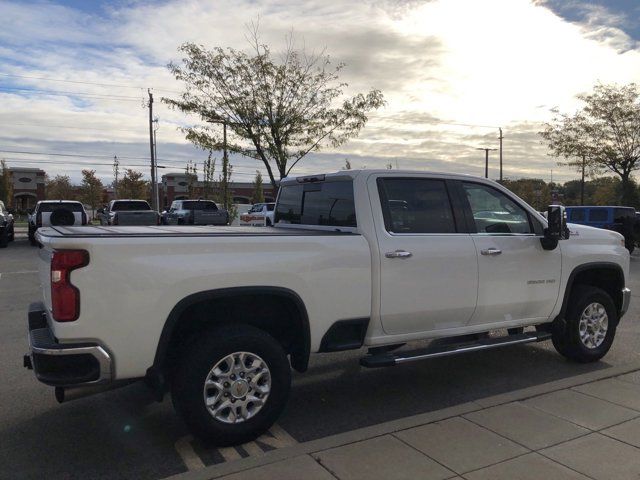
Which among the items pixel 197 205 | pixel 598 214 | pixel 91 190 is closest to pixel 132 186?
pixel 91 190

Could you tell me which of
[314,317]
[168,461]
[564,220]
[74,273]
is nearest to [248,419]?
[168,461]

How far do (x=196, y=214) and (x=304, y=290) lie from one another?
2096 cm

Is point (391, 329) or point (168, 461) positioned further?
point (391, 329)

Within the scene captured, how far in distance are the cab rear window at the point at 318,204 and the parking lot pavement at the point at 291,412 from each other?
5.01 feet

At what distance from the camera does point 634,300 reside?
973 centimetres

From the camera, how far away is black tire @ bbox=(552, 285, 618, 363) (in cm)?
555

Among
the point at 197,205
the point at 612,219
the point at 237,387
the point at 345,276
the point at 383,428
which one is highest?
the point at 197,205

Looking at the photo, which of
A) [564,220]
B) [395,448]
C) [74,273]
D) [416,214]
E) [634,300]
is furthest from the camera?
[634,300]

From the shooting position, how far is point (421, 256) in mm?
4430

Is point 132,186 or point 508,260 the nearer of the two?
point 508,260

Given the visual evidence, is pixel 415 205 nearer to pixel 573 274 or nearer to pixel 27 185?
pixel 573 274

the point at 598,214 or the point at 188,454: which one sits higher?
the point at 598,214

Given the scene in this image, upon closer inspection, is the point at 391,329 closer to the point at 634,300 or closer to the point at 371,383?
the point at 371,383

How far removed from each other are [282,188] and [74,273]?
9.12ft
